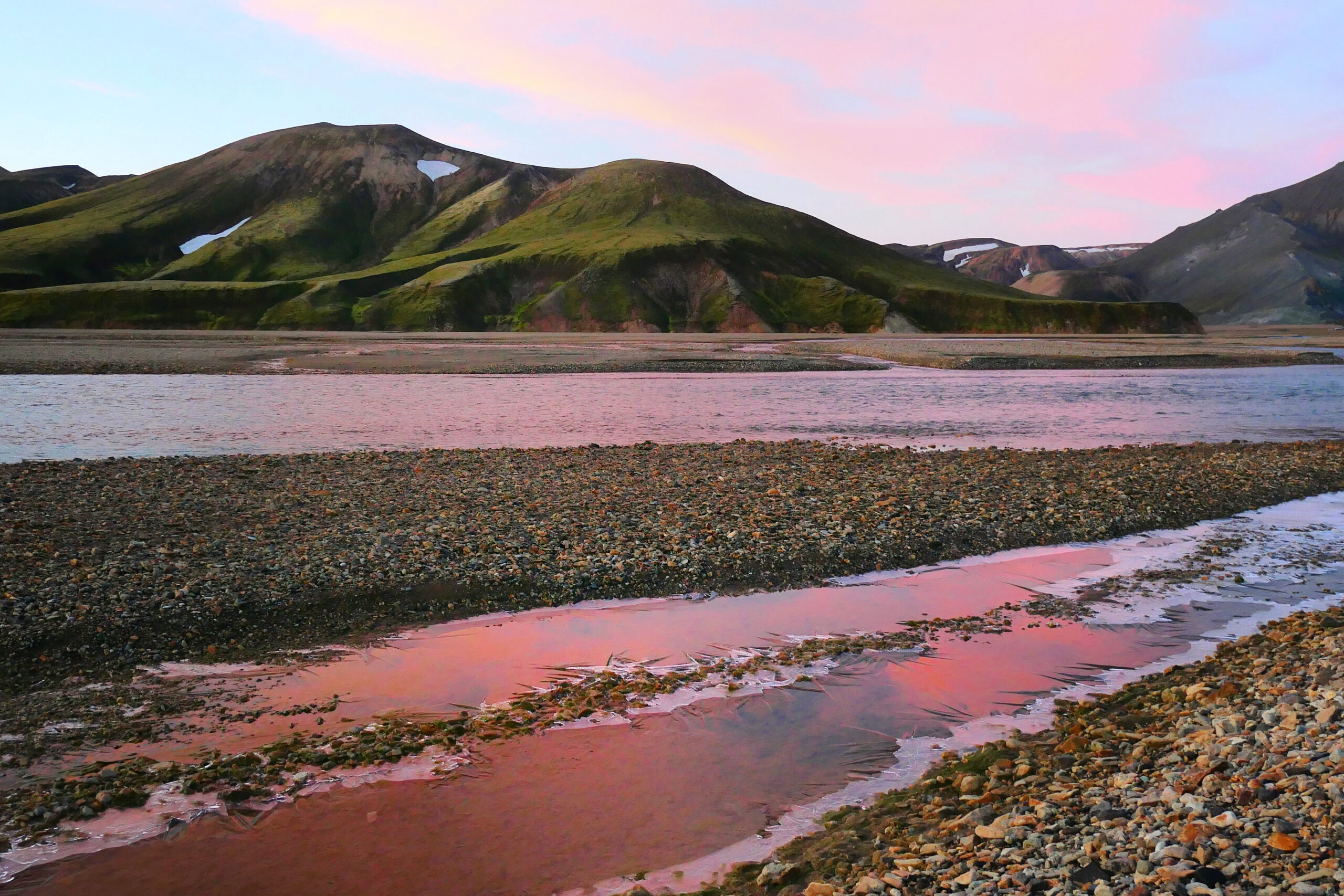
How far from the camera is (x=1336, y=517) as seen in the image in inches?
793

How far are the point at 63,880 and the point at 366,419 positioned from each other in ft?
99.1

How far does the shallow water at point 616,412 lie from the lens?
30.8 metres

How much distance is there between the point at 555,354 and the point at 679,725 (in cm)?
8042

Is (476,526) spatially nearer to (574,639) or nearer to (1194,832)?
(574,639)

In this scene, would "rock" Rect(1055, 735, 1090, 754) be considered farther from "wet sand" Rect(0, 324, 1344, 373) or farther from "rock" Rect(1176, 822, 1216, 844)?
"wet sand" Rect(0, 324, 1344, 373)

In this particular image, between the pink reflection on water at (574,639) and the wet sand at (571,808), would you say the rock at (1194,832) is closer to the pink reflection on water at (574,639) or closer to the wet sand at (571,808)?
the wet sand at (571,808)

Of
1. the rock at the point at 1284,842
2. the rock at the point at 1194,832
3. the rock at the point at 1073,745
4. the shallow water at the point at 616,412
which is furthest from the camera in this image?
the shallow water at the point at 616,412

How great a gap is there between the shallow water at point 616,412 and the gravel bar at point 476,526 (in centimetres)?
465

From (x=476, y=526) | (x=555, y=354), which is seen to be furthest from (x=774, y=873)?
(x=555, y=354)

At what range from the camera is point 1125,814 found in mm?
6789

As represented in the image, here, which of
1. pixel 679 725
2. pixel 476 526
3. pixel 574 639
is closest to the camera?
pixel 679 725

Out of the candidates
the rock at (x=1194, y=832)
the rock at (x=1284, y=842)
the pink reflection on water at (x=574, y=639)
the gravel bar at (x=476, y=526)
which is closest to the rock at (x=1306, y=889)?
the rock at (x=1284, y=842)

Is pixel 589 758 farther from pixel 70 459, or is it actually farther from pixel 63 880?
pixel 70 459

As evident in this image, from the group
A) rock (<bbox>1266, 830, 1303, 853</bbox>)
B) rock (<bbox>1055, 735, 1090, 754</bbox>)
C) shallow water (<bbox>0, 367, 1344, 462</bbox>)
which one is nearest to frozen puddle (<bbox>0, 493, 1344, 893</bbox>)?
rock (<bbox>1055, 735, 1090, 754</bbox>)
